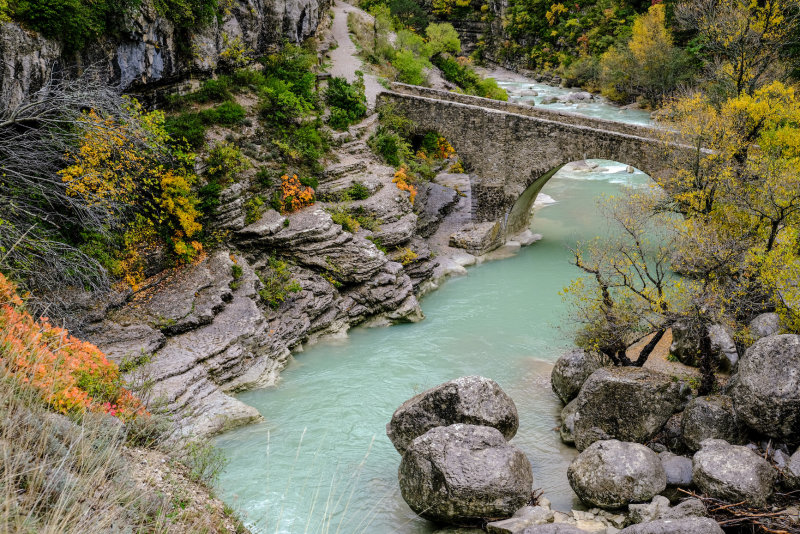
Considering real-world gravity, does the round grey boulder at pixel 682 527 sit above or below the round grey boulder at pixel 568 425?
above

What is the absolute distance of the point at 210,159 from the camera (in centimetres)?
1780

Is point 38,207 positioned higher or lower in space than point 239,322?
higher

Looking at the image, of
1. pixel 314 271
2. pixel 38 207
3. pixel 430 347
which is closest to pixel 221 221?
pixel 314 271

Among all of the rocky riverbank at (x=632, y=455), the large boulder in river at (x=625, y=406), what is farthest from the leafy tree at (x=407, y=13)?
the rocky riverbank at (x=632, y=455)

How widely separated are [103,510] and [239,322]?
11.0m

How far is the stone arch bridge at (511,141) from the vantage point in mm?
20688

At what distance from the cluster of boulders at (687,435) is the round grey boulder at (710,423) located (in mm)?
19

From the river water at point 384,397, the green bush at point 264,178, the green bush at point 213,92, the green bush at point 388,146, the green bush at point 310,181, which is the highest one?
the green bush at point 213,92

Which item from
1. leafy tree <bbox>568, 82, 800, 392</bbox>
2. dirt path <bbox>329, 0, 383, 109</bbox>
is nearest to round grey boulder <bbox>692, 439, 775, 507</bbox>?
leafy tree <bbox>568, 82, 800, 392</bbox>

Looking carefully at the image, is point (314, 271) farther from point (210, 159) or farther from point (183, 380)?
point (183, 380)

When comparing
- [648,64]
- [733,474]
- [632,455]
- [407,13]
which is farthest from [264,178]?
[407,13]

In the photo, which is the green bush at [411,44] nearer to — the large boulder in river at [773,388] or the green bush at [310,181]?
the green bush at [310,181]

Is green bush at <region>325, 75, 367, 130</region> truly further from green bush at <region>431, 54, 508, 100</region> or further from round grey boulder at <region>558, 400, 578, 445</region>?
round grey boulder at <region>558, 400, 578, 445</region>

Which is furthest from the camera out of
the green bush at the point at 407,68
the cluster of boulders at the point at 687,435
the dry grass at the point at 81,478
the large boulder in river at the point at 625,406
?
the green bush at the point at 407,68
